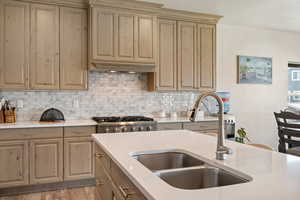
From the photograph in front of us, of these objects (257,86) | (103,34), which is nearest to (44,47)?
(103,34)

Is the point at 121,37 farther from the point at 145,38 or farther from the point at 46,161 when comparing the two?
the point at 46,161

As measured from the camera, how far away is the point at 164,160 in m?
1.63

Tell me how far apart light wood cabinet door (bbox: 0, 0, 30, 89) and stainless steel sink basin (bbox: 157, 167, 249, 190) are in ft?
9.40

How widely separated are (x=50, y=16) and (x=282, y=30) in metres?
4.87

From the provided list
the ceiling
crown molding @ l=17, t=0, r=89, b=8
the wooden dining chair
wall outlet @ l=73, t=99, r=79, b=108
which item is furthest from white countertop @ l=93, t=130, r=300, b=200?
the ceiling

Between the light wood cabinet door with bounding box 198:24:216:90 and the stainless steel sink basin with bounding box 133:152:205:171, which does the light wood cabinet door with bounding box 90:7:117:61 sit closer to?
the light wood cabinet door with bounding box 198:24:216:90

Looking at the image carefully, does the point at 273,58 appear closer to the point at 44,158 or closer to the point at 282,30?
the point at 282,30

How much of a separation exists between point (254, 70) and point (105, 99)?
329cm

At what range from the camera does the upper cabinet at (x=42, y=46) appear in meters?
3.27

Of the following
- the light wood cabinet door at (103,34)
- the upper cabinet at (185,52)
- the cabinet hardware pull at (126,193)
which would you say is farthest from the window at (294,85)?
the cabinet hardware pull at (126,193)

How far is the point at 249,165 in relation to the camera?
4.11 ft

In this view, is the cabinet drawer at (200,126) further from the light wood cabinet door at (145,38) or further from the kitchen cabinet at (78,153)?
the kitchen cabinet at (78,153)

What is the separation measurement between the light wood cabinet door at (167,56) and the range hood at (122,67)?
241 millimetres

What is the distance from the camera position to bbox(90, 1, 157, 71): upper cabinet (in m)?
3.54
